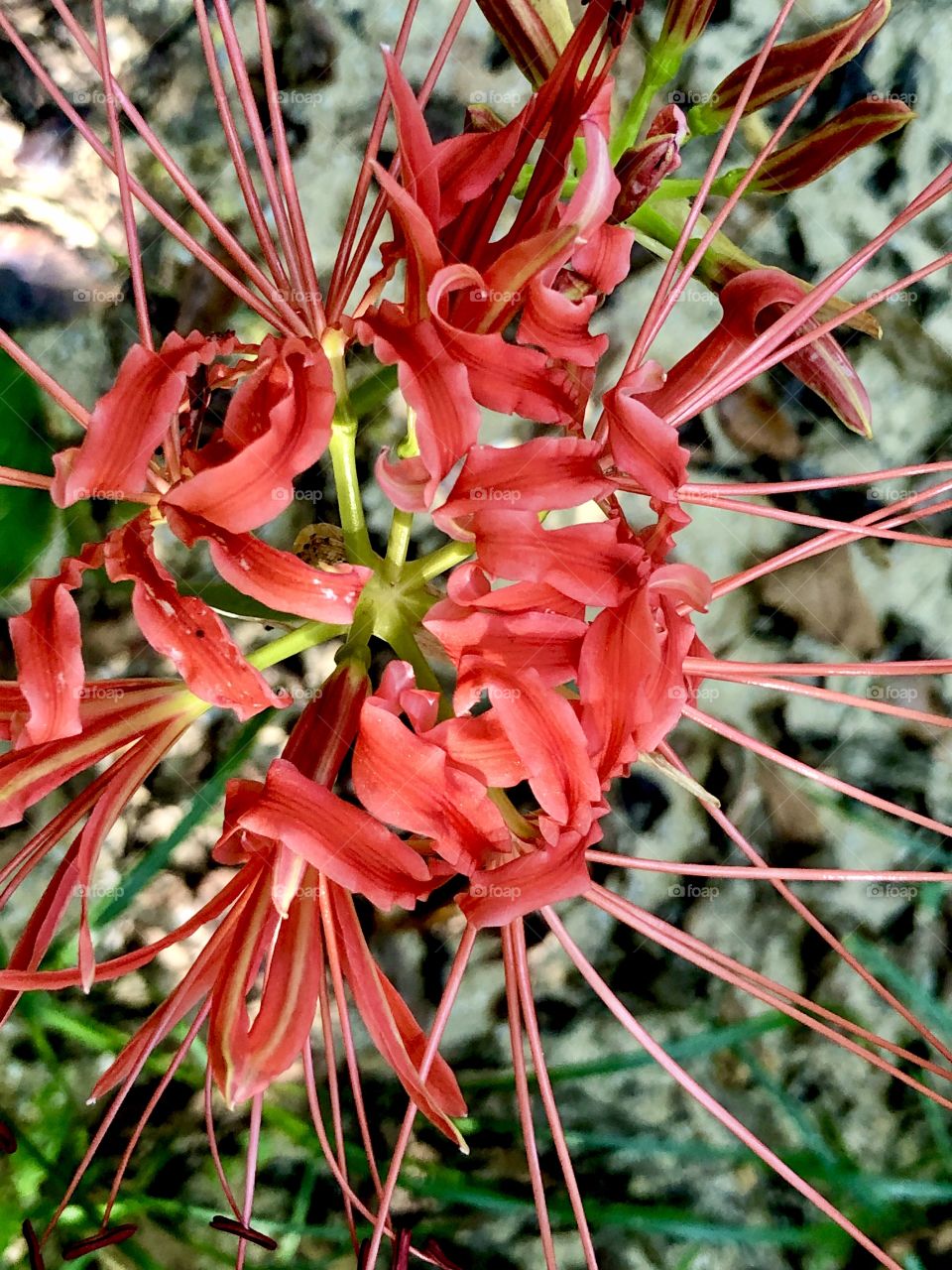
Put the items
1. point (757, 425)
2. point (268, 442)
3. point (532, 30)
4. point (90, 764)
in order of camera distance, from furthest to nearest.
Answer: point (757, 425) → point (532, 30) → point (90, 764) → point (268, 442)

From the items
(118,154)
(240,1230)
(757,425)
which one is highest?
(757,425)

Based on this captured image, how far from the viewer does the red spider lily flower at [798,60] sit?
53cm

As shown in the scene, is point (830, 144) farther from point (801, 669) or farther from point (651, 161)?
point (801, 669)

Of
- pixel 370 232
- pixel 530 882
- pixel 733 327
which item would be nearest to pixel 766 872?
pixel 530 882

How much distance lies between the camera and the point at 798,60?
1.80 ft

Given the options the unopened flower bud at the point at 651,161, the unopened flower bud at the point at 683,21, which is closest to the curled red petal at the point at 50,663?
the unopened flower bud at the point at 651,161

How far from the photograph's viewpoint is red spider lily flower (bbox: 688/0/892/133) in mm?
532

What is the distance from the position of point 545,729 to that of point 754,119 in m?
0.60

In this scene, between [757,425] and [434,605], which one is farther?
[757,425]

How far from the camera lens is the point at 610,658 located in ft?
1.23

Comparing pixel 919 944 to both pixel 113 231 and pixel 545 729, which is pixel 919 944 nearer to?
pixel 545 729

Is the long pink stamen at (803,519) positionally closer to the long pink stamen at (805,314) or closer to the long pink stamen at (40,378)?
the long pink stamen at (805,314)

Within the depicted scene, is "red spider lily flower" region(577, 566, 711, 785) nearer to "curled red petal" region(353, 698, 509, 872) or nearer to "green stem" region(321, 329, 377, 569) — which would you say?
"curled red petal" region(353, 698, 509, 872)

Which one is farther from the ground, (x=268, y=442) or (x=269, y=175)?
(x=269, y=175)
